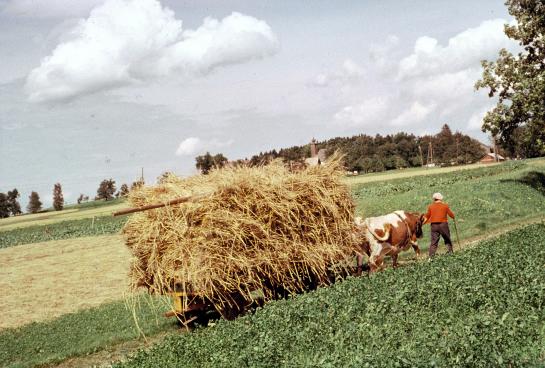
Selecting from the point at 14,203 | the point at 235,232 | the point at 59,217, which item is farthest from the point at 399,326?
the point at 14,203

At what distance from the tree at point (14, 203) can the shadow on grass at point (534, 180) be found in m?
121

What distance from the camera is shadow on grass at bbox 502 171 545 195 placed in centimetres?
3600

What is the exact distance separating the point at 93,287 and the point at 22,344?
9.61 meters

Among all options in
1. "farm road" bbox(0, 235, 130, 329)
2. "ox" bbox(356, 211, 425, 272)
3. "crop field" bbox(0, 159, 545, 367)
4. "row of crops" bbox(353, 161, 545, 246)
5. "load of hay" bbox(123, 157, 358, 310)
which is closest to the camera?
"crop field" bbox(0, 159, 545, 367)

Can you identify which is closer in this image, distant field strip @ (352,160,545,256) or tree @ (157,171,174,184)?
tree @ (157,171,174,184)

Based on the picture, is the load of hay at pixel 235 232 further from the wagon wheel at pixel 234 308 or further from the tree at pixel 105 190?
the tree at pixel 105 190

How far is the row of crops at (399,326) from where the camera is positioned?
21.9ft

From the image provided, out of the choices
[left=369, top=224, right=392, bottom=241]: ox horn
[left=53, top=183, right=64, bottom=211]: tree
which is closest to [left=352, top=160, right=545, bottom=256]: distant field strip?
[left=369, top=224, right=392, bottom=241]: ox horn

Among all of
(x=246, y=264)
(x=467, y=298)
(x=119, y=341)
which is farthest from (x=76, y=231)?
(x=467, y=298)

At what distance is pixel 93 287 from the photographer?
2378cm

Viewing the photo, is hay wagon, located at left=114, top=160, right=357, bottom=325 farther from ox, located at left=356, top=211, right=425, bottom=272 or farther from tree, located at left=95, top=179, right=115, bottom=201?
tree, located at left=95, top=179, right=115, bottom=201

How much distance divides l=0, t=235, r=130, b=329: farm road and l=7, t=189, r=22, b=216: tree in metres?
96.1

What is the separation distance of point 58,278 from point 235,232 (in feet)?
65.0

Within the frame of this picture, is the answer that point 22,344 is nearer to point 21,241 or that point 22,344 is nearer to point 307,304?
point 307,304
